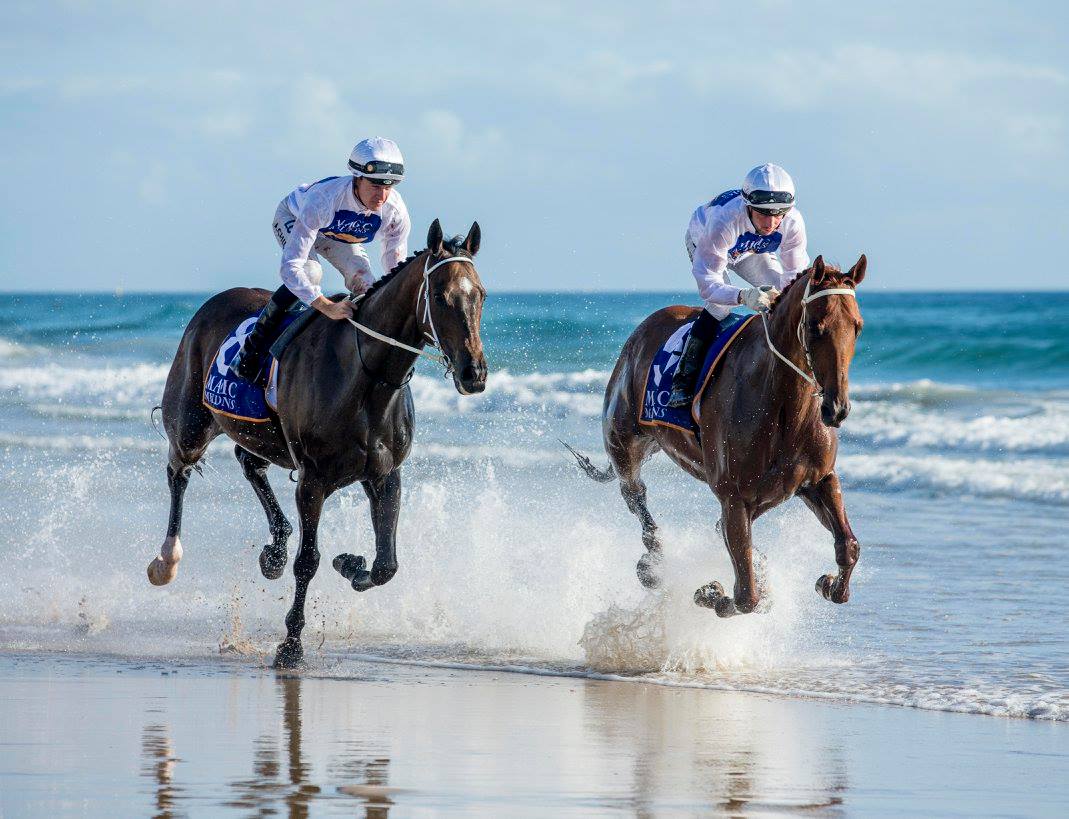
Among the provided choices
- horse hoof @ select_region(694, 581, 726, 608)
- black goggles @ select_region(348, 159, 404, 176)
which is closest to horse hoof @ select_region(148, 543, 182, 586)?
black goggles @ select_region(348, 159, 404, 176)

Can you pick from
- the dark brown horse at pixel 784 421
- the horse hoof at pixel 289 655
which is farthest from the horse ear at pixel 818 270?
the horse hoof at pixel 289 655

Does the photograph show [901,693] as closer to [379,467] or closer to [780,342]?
[780,342]

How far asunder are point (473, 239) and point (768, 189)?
157 centimetres

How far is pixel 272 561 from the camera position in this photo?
9.79 m

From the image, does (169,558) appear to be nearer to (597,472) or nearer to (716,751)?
(597,472)

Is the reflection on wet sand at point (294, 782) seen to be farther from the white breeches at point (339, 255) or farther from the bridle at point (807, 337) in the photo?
the white breeches at point (339, 255)

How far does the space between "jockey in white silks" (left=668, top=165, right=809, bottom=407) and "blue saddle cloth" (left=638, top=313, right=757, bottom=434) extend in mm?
63

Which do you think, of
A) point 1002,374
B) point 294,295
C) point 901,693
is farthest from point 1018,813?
point 1002,374

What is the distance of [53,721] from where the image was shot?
22.6 feet

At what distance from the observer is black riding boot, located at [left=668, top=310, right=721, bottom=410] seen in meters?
8.99

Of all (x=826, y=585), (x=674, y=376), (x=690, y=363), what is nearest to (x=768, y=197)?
(x=690, y=363)

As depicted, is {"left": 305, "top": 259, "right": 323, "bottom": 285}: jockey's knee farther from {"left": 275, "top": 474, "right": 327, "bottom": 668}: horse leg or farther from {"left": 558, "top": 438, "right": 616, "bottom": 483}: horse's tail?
{"left": 558, "top": 438, "right": 616, "bottom": 483}: horse's tail

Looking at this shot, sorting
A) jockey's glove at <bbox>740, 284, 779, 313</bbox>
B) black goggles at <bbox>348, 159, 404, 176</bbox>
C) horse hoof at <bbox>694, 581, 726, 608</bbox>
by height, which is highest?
black goggles at <bbox>348, 159, 404, 176</bbox>

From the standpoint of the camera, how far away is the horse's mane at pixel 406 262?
8367mm
